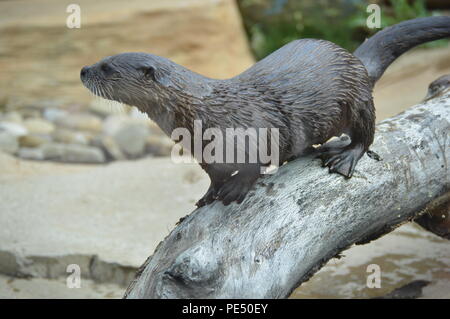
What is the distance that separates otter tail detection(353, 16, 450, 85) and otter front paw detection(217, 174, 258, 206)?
804mm

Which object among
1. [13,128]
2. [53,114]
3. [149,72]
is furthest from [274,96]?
[53,114]

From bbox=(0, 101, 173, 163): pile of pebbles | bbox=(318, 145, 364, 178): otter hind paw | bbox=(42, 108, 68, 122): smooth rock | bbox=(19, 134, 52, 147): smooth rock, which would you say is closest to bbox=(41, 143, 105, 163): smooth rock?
bbox=(0, 101, 173, 163): pile of pebbles

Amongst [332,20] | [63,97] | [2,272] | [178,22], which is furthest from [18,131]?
[332,20]

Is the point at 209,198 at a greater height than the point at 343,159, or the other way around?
the point at 343,159

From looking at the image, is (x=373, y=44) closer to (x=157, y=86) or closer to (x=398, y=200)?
(x=398, y=200)

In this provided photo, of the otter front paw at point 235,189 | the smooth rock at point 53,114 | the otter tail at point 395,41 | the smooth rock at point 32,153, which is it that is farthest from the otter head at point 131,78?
the smooth rock at point 53,114

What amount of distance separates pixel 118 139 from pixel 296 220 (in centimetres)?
360

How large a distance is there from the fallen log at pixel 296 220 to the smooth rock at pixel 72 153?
121 inches

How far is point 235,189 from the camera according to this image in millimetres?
2418

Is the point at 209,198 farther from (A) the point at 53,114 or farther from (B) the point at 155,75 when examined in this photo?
(A) the point at 53,114

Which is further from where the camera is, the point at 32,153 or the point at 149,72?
the point at 32,153

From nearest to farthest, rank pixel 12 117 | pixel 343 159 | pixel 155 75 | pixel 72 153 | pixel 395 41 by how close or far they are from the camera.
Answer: pixel 155 75 → pixel 343 159 → pixel 395 41 → pixel 72 153 → pixel 12 117

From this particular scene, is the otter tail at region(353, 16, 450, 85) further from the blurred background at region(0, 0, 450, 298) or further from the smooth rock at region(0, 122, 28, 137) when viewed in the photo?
the smooth rock at region(0, 122, 28, 137)

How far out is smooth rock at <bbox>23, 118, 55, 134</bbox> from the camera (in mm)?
5957
